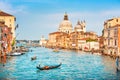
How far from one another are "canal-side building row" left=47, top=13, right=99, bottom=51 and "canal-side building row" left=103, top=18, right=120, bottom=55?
2318cm

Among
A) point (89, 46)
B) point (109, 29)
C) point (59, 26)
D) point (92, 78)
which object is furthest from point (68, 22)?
point (92, 78)

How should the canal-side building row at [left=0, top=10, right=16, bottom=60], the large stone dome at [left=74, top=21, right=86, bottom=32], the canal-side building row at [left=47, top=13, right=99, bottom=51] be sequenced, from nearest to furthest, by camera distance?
1. the canal-side building row at [left=0, top=10, right=16, bottom=60]
2. the canal-side building row at [left=47, top=13, right=99, bottom=51]
3. the large stone dome at [left=74, top=21, right=86, bottom=32]

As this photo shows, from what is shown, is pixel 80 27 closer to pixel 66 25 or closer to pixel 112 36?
pixel 66 25

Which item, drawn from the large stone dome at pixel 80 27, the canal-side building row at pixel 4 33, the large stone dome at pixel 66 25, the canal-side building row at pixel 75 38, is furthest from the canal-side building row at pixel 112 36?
the large stone dome at pixel 66 25

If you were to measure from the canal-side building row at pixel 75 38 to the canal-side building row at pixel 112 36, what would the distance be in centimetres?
2318

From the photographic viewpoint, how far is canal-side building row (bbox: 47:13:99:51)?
89.1 m

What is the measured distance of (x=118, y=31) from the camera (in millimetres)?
50312

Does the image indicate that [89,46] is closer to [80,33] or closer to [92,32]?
[80,33]

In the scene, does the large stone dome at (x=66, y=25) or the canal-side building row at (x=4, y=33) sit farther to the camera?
the large stone dome at (x=66, y=25)

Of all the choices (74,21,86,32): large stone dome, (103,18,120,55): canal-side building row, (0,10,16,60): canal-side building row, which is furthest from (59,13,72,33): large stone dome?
(103,18,120,55): canal-side building row

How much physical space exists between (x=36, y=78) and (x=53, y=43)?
411ft

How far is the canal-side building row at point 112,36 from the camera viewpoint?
50688mm

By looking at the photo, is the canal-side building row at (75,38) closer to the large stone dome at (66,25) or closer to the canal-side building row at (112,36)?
the large stone dome at (66,25)

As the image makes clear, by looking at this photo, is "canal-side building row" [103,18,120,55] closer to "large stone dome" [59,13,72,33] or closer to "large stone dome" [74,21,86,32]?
"large stone dome" [74,21,86,32]
